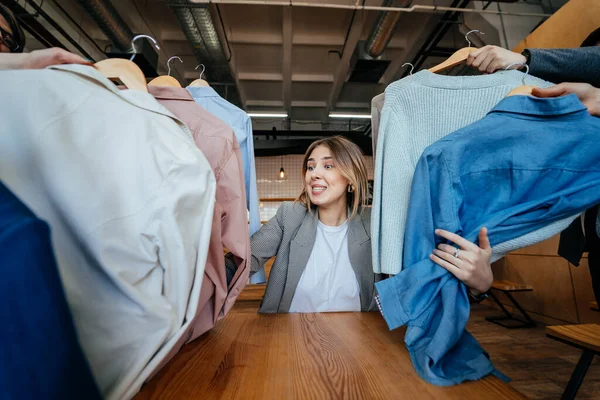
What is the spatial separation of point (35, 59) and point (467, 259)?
52.2 inches

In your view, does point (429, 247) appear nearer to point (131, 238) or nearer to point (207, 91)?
point (131, 238)

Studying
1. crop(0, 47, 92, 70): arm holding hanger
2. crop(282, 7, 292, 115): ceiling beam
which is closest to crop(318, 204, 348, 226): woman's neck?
crop(0, 47, 92, 70): arm holding hanger

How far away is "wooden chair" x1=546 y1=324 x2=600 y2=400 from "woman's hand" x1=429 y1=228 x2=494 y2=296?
1111 mm

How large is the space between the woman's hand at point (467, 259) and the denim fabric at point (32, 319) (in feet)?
2.76

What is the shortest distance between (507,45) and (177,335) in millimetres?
6530

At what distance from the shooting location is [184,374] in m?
0.72

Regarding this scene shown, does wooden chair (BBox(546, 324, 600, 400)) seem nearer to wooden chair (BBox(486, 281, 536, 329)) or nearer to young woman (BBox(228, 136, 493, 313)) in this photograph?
young woman (BBox(228, 136, 493, 313))

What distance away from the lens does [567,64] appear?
1113mm

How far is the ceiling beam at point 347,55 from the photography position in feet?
17.2

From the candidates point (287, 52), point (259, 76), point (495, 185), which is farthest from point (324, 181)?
point (259, 76)

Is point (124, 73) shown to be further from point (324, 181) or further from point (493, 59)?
point (493, 59)

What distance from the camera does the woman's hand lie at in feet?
2.65

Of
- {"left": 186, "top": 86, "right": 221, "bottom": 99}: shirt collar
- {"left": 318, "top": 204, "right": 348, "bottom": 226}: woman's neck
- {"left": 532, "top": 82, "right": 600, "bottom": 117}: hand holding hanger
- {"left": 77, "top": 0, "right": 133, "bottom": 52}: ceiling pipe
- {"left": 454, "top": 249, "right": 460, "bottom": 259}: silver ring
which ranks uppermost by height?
{"left": 77, "top": 0, "right": 133, "bottom": 52}: ceiling pipe

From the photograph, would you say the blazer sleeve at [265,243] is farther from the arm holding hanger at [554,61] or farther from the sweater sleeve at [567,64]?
the sweater sleeve at [567,64]
